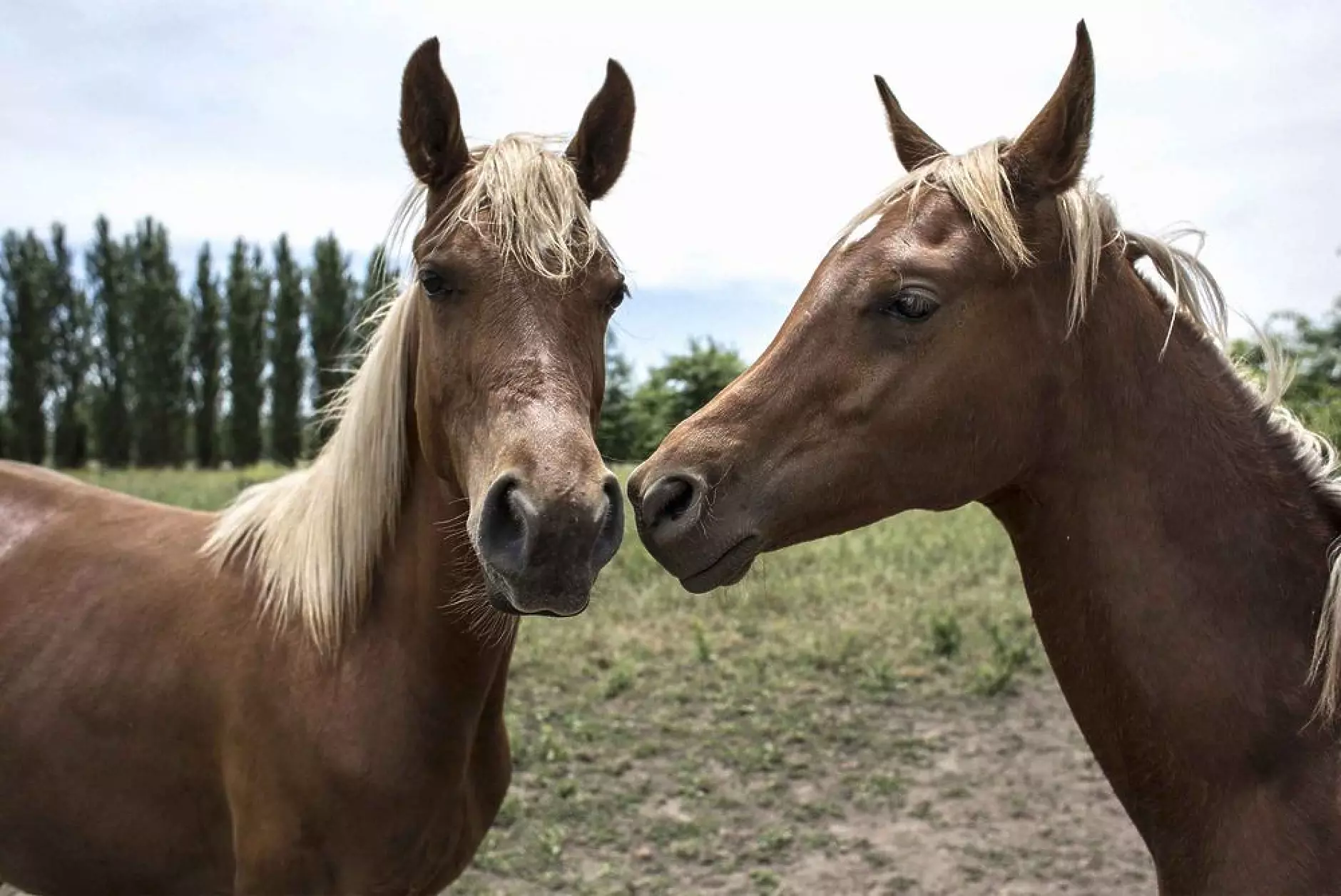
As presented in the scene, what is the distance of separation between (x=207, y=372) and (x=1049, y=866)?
39418 mm

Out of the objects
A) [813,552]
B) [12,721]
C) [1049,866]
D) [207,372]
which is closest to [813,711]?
[1049,866]

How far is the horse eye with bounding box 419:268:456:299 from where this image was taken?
95.2 inches

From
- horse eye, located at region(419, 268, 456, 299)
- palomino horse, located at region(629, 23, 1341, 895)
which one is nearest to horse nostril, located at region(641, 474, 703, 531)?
palomino horse, located at region(629, 23, 1341, 895)

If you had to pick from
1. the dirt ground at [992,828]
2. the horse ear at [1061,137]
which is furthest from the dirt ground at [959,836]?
the horse ear at [1061,137]

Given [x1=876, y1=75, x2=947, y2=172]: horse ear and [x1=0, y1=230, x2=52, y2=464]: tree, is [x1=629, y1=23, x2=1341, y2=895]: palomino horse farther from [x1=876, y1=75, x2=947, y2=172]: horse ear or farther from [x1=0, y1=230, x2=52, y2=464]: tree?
[x1=0, y1=230, x2=52, y2=464]: tree

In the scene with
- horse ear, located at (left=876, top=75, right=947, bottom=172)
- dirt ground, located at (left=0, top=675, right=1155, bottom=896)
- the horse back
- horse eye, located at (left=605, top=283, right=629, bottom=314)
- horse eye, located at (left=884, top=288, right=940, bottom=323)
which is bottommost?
dirt ground, located at (left=0, top=675, right=1155, bottom=896)

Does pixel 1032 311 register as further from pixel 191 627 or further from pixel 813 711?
pixel 813 711

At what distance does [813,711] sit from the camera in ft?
19.9

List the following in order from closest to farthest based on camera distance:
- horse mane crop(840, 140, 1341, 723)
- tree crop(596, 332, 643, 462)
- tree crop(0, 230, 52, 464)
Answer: horse mane crop(840, 140, 1341, 723) < tree crop(596, 332, 643, 462) < tree crop(0, 230, 52, 464)

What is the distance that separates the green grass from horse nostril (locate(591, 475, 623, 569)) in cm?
41

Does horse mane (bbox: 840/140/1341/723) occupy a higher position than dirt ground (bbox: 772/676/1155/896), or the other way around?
horse mane (bbox: 840/140/1341/723)

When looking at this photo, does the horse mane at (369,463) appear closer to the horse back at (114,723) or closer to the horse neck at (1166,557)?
the horse back at (114,723)

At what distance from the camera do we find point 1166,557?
1.93 m

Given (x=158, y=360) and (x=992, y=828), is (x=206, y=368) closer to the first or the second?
(x=158, y=360)
